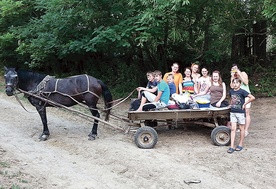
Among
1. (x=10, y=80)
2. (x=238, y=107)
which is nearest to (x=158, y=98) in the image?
(x=238, y=107)

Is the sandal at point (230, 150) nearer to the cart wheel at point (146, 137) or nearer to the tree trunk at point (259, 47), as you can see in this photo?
the cart wheel at point (146, 137)

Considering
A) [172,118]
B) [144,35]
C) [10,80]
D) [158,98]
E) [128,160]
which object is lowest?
[128,160]

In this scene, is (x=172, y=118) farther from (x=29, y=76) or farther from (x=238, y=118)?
(x=29, y=76)

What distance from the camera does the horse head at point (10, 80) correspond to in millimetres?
6824

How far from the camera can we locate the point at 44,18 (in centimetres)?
1116

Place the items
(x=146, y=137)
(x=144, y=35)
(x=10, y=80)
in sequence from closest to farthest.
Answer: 1. (x=146, y=137)
2. (x=10, y=80)
3. (x=144, y=35)

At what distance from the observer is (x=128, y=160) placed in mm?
5629

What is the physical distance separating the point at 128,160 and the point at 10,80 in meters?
3.22

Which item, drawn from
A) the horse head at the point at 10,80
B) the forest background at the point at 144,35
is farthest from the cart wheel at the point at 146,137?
the forest background at the point at 144,35

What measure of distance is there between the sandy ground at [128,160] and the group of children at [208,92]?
0.63m

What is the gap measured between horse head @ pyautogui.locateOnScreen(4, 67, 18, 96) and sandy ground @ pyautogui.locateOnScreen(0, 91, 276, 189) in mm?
1097

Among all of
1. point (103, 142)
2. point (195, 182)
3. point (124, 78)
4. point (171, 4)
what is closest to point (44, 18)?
point (124, 78)

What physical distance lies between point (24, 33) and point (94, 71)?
3.69 metres

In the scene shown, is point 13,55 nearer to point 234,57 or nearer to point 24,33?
point 24,33
